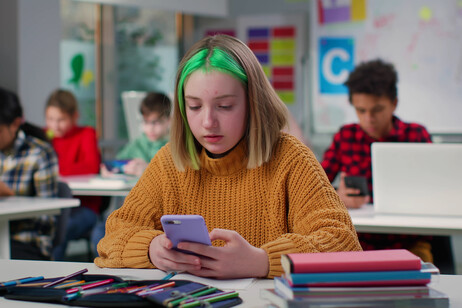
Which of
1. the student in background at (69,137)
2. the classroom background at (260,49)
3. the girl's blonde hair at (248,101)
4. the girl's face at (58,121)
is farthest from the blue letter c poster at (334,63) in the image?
the girl's blonde hair at (248,101)

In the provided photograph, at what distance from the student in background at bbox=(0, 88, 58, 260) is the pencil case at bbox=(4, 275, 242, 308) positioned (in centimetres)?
172

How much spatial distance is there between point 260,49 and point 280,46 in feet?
Result: 0.72

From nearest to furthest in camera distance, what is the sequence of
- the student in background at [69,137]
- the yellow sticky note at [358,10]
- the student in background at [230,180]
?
the student in background at [230,180] < the student in background at [69,137] < the yellow sticky note at [358,10]

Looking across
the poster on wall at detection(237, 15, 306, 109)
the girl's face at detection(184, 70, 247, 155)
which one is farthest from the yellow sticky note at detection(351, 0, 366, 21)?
the girl's face at detection(184, 70, 247, 155)

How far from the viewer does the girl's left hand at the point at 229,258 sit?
1.23 m

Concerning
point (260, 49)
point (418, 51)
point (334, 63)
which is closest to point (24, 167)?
point (334, 63)

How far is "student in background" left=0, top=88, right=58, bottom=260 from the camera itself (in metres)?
2.83

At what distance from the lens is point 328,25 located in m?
5.71

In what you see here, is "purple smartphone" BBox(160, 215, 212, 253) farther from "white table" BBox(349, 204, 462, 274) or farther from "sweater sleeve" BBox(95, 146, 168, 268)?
"white table" BBox(349, 204, 462, 274)

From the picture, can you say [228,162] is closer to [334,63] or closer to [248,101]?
[248,101]

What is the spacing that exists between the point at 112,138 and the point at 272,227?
5.31 meters

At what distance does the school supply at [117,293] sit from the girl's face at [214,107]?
392 millimetres

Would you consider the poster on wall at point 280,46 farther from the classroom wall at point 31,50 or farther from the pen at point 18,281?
the pen at point 18,281

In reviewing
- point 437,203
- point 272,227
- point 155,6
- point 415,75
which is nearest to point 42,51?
point 155,6
